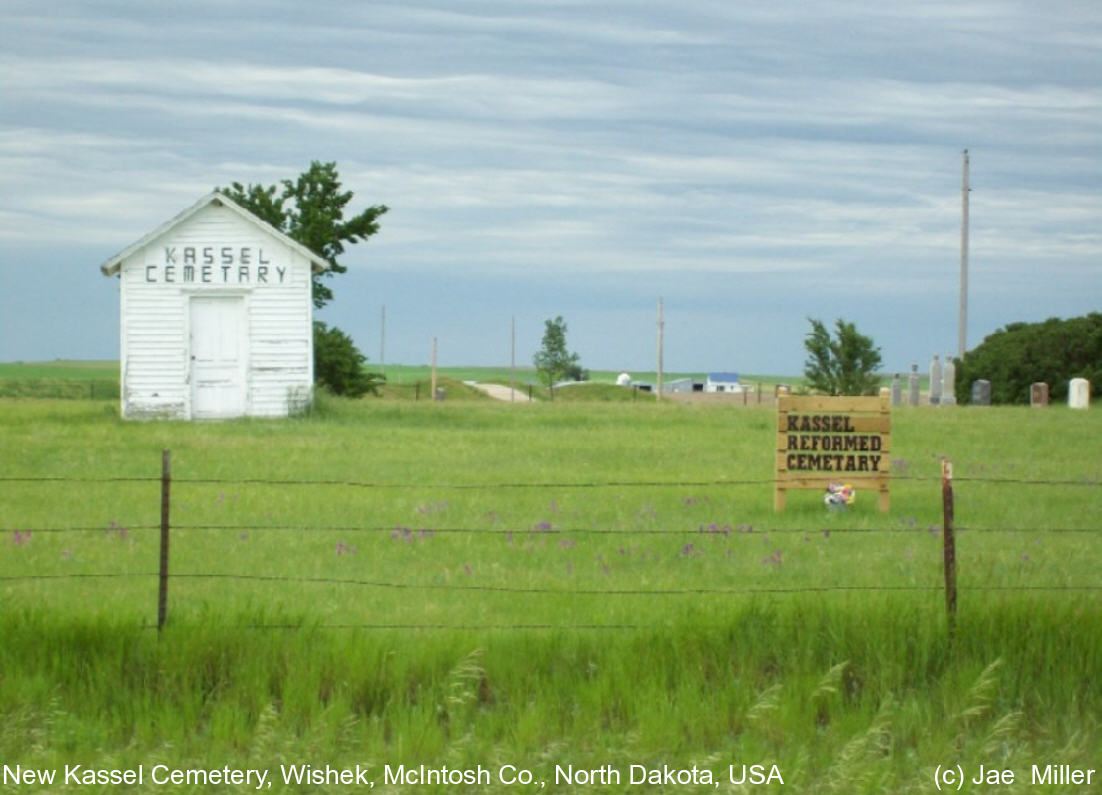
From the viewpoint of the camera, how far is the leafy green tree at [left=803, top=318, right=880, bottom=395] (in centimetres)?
5038

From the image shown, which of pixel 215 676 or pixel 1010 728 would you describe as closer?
pixel 1010 728

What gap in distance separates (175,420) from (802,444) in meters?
19.2

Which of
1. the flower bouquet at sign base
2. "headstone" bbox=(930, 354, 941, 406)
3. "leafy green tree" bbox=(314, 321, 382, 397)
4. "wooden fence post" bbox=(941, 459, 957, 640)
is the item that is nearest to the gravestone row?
"headstone" bbox=(930, 354, 941, 406)

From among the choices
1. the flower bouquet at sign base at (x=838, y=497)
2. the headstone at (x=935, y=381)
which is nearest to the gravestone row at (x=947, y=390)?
the headstone at (x=935, y=381)

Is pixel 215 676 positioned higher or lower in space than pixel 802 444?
lower

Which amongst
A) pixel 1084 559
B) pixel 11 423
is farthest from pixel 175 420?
pixel 1084 559

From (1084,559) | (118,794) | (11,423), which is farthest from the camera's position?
(11,423)

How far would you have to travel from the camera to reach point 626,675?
9.23 meters

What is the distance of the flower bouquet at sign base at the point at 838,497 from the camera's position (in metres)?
18.1

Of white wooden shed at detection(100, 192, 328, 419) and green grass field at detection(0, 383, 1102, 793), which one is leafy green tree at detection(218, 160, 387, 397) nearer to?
white wooden shed at detection(100, 192, 328, 419)

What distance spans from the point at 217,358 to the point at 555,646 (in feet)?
84.9

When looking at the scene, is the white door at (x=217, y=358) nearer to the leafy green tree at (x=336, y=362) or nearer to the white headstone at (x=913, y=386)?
the leafy green tree at (x=336, y=362)

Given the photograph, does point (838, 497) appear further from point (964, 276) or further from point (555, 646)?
point (964, 276)

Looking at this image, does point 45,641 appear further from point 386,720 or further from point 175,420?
point 175,420
